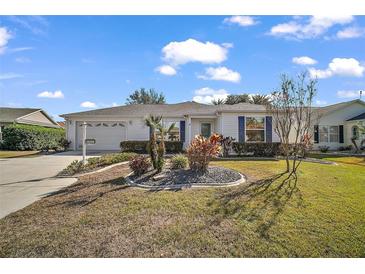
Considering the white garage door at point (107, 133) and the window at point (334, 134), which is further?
the window at point (334, 134)

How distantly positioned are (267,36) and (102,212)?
6411 mm

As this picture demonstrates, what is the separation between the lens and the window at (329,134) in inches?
845

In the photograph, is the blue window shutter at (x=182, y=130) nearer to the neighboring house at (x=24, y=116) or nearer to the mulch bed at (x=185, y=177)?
the mulch bed at (x=185, y=177)

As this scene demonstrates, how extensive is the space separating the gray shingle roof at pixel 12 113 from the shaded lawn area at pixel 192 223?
1029 inches

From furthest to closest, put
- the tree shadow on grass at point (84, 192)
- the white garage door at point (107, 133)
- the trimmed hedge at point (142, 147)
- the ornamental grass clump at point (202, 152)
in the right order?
the white garage door at point (107, 133), the trimmed hedge at point (142, 147), the ornamental grass clump at point (202, 152), the tree shadow on grass at point (84, 192)

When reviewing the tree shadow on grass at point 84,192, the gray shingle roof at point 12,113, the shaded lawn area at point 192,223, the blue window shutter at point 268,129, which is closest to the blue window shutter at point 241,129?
the blue window shutter at point 268,129

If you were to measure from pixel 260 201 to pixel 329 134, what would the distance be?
19.5m

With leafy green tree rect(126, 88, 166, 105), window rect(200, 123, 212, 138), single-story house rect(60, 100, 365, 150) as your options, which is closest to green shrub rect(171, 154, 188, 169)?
single-story house rect(60, 100, 365, 150)

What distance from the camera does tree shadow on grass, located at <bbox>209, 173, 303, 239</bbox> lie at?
4.80 m

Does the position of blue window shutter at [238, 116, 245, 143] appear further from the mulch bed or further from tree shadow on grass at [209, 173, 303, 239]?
tree shadow on grass at [209, 173, 303, 239]

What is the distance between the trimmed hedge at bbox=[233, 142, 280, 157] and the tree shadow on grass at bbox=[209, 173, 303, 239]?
25.8ft

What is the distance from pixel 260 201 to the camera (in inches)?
225
